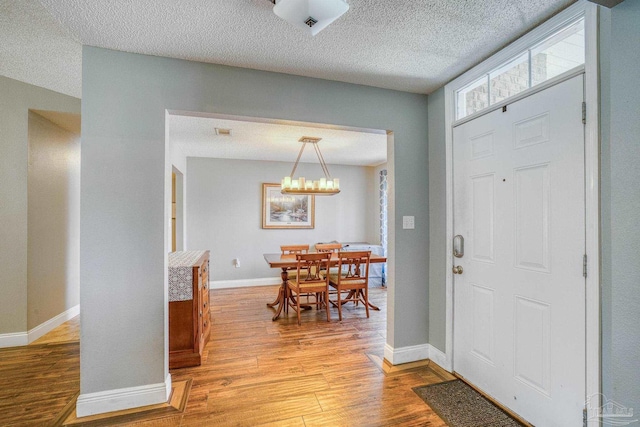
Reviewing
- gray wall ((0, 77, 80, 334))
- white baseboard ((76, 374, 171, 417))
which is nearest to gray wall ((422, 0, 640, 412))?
white baseboard ((76, 374, 171, 417))

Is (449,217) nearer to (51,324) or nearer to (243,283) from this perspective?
(243,283)

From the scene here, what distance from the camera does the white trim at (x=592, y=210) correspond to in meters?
1.39

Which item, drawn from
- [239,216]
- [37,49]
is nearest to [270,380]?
[37,49]

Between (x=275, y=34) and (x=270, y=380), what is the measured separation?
2.49m

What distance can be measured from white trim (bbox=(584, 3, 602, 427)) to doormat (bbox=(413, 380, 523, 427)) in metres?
0.53

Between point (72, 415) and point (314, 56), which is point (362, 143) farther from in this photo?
point (72, 415)

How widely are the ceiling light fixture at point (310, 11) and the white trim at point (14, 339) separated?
148 inches

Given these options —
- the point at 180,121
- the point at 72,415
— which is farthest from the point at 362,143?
the point at 72,415

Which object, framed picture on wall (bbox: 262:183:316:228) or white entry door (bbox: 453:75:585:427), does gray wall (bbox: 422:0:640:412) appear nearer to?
white entry door (bbox: 453:75:585:427)

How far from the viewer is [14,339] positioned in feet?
9.17

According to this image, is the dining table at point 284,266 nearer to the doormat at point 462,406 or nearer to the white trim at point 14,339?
the doormat at point 462,406

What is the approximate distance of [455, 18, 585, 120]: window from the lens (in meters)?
1.53

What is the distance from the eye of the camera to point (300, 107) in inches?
89.7

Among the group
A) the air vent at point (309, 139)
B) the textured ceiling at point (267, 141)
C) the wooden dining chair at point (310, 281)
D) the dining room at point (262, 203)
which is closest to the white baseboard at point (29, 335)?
the dining room at point (262, 203)
